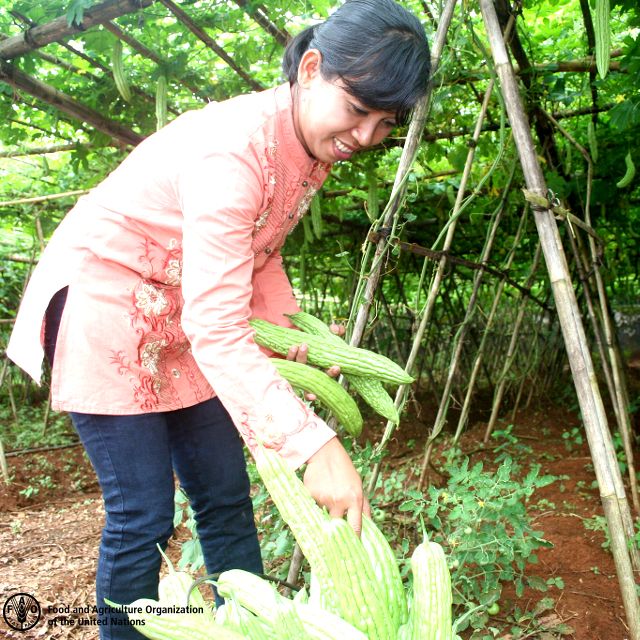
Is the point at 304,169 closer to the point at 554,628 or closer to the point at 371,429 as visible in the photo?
the point at 554,628

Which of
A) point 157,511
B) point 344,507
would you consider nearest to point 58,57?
point 157,511

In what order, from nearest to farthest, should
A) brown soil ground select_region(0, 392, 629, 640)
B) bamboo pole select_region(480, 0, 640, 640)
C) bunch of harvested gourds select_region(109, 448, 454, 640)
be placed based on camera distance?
bunch of harvested gourds select_region(109, 448, 454, 640) < bamboo pole select_region(480, 0, 640, 640) < brown soil ground select_region(0, 392, 629, 640)

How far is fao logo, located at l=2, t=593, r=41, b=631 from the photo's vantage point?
2662 mm

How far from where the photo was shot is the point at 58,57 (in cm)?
377

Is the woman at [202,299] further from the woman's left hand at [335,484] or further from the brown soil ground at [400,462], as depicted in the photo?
the brown soil ground at [400,462]

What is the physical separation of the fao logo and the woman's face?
7.48 feet

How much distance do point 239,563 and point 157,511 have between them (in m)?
0.42

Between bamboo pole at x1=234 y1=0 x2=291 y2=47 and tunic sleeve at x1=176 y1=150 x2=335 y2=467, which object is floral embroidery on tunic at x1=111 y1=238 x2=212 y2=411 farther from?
bamboo pole at x1=234 y1=0 x2=291 y2=47

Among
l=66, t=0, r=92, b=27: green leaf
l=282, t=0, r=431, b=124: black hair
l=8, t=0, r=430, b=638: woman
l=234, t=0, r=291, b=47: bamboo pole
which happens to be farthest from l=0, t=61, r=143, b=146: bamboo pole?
l=282, t=0, r=431, b=124: black hair

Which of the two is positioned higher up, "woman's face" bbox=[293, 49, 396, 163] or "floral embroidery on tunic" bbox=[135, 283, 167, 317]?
"woman's face" bbox=[293, 49, 396, 163]

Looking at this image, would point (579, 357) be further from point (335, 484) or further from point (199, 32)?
point (199, 32)

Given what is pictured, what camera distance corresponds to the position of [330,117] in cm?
146

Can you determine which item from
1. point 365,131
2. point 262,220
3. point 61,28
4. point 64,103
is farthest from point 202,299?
point 64,103

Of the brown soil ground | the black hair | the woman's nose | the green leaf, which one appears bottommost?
the brown soil ground
